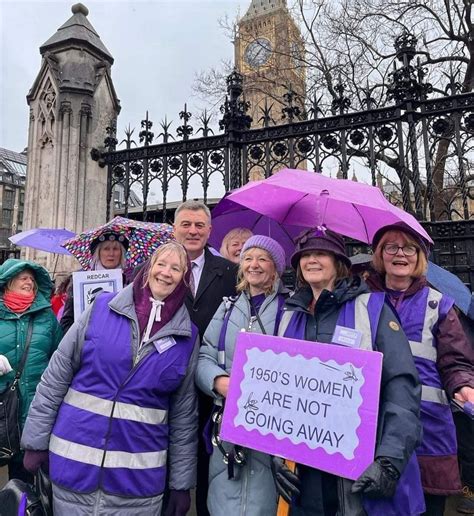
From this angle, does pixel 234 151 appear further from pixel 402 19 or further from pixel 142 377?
pixel 402 19

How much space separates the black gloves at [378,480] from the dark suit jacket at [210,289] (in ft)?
4.47

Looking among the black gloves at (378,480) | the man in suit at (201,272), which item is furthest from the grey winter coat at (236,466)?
the black gloves at (378,480)

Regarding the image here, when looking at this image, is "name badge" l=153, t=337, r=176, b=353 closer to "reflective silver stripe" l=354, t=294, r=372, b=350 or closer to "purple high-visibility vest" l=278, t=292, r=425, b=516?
"purple high-visibility vest" l=278, t=292, r=425, b=516

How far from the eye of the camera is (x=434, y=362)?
2.17 meters

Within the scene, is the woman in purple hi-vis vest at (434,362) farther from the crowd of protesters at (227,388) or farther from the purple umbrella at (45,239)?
the purple umbrella at (45,239)

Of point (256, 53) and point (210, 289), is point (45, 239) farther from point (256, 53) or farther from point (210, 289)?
point (256, 53)

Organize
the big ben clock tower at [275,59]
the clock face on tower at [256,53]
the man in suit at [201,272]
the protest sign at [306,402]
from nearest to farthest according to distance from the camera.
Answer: the protest sign at [306,402] → the man in suit at [201,272] → the big ben clock tower at [275,59] → the clock face on tower at [256,53]

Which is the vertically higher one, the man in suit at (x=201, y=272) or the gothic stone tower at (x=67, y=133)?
the gothic stone tower at (x=67, y=133)

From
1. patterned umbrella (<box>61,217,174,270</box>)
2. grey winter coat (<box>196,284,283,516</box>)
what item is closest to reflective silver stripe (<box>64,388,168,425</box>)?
grey winter coat (<box>196,284,283,516</box>)

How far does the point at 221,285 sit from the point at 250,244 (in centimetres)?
52

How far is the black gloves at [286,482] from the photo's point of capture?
1769mm

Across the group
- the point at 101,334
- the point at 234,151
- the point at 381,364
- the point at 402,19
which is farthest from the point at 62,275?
the point at 402,19

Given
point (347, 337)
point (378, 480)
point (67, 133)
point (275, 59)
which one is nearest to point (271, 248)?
point (347, 337)

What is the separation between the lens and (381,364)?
173cm
